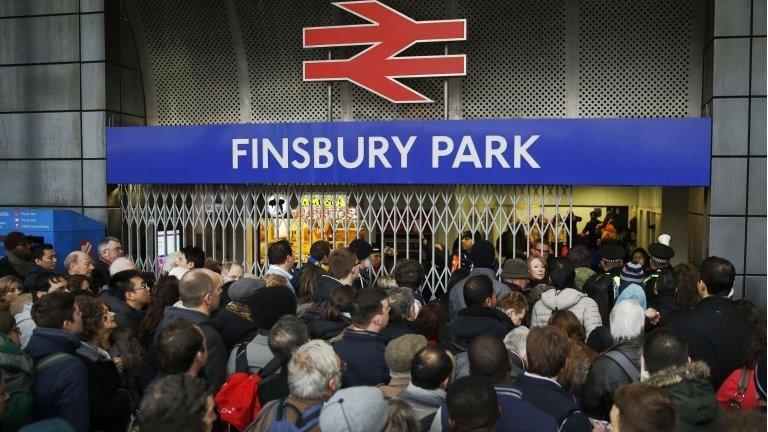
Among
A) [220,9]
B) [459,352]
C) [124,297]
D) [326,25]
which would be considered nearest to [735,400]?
[459,352]

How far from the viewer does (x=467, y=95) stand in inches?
378

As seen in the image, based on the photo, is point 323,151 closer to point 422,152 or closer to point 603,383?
point 422,152

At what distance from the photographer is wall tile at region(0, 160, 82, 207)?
9953 mm

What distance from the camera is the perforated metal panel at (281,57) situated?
10.0 meters

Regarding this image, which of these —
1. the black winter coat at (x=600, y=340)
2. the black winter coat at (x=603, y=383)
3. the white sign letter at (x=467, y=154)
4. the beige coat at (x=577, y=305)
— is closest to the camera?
the black winter coat at (x=603, y=383)

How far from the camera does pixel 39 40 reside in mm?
9906

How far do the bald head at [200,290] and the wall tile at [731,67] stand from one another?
242 inches

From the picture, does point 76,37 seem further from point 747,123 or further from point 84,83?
point 747,123

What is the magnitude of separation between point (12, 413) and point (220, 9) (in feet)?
25.9

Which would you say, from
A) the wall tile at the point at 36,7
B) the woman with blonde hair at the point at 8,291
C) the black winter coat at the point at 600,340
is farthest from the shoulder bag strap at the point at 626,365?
the wall tile at the point at 36,7

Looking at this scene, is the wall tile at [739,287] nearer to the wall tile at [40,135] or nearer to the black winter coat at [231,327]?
the black winter coat at [231,327]

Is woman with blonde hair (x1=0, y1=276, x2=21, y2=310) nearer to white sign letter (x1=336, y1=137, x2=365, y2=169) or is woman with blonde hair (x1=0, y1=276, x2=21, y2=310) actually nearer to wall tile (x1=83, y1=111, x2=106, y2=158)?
white sign letter (x1=336, y1=137, x2=365, y2=169)

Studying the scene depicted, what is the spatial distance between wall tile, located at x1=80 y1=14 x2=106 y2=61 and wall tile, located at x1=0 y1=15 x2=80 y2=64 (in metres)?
0.10

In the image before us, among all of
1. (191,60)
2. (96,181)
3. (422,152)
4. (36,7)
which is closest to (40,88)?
(36,7)
